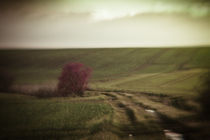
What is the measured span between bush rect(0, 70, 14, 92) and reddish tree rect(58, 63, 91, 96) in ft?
9.57

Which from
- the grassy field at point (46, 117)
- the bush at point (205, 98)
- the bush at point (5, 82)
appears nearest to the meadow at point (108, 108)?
the grassy field at point (46, 117)

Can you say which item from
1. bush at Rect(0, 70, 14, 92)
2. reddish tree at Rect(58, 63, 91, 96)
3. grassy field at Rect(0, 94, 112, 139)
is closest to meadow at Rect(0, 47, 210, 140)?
grassy field at Rect(0, 94, 112, 139)

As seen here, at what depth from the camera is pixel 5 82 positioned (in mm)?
8406

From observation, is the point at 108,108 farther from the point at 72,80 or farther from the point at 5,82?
the point at 5,82

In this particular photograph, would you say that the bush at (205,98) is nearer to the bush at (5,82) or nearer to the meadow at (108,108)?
the meadow at (108,108)

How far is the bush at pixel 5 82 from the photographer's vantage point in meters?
8.27

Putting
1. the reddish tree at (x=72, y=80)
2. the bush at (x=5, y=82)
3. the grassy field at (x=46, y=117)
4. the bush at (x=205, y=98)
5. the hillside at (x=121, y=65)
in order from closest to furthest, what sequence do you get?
the grassy field at (x=46, y=117)
the bush at (x=205, y=98)
the reddish tree at (x=72, y=80)
the bush at (x=5, y=82)
the hillside at (x=121, y=65)

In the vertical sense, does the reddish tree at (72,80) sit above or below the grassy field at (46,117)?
above

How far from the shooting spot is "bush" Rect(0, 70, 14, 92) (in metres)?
8.27

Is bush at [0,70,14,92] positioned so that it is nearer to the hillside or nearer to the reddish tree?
the hillside

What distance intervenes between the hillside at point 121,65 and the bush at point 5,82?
1.55 m

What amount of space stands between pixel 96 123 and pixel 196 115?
3.29m

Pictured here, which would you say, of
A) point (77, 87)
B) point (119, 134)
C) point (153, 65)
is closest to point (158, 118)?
point (119, 134)

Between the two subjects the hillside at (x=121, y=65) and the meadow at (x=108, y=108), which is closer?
the meadow at (x=108, y=108)
